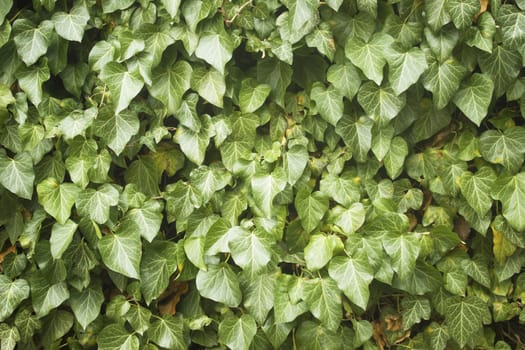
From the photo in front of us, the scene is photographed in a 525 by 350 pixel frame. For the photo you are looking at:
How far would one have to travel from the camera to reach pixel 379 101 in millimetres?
1971

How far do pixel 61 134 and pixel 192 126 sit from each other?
1.80ft

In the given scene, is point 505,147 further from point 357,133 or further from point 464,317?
point 464,317

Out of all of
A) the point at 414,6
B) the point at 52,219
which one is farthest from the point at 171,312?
the point at 414,6

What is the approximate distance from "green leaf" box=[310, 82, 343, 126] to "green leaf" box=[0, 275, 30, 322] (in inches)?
57.2

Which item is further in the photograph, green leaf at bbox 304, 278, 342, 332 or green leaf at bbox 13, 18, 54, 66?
green leaf at bbox 13, 18, 54, 66

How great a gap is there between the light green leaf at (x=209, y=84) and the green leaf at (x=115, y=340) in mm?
1022

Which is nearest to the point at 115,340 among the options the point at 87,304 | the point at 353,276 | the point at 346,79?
the point at 87,304

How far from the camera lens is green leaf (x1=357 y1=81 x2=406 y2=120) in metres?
1.96

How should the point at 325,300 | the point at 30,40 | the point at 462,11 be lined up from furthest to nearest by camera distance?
the point at 30,40
the point at 325,300
the point at 462,11

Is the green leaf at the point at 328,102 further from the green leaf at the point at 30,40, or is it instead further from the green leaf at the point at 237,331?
the green leaf at the point at 30,40

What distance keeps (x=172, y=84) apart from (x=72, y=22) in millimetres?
480

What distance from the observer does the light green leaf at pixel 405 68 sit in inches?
73.5

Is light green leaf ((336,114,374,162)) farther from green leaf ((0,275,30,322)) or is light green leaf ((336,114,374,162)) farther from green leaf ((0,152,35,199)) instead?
green leaf ((0,275,30,322))

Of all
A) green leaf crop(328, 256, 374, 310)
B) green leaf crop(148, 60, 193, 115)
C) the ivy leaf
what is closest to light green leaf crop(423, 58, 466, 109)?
the ivy leaf
